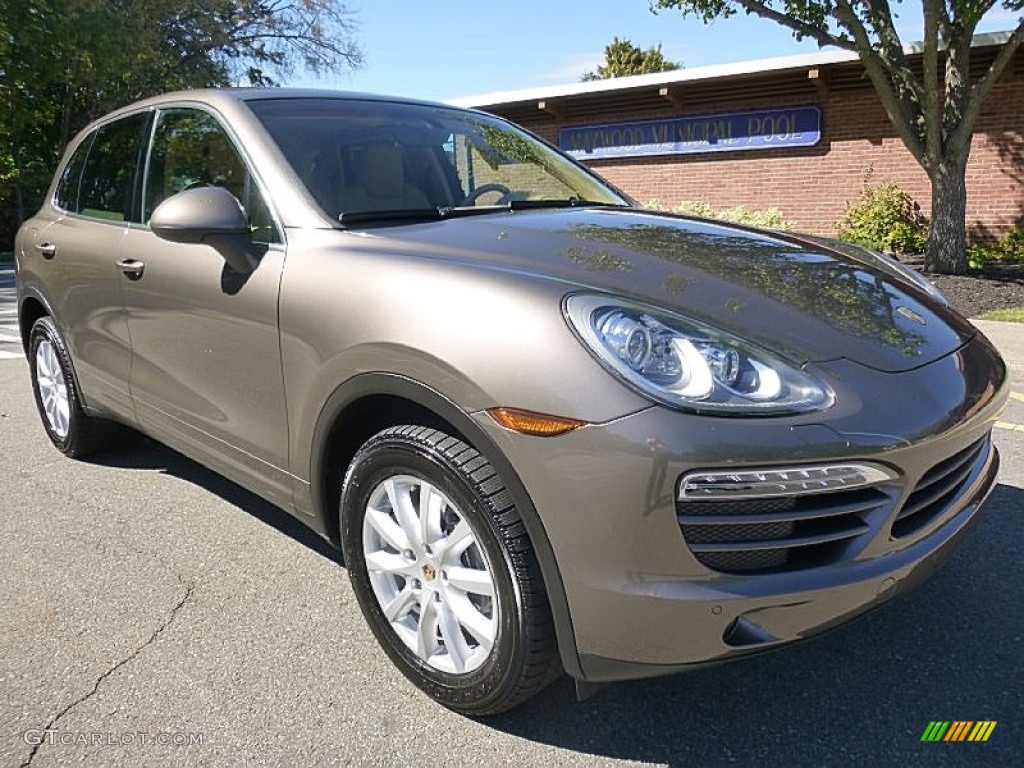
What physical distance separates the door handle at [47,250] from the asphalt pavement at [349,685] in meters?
1.49

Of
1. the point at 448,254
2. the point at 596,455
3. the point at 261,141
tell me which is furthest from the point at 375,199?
the point at 596,455

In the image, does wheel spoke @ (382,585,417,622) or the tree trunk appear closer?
wheel spoke @ (382,585,417,622)

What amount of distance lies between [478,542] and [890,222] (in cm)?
1312

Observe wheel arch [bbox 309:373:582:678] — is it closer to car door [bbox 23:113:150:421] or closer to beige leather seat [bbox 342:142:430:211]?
beige leather seat [bbox 342:142:430:211]

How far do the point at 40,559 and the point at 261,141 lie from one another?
186cm

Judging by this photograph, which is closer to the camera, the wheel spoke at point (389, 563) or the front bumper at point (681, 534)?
the front bumper at point (681, 534)

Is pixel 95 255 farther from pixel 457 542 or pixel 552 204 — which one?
pixel 457 542

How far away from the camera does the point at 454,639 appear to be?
220 cm

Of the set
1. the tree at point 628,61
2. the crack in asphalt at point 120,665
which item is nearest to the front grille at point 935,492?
the crack in asphalt at point 120,665

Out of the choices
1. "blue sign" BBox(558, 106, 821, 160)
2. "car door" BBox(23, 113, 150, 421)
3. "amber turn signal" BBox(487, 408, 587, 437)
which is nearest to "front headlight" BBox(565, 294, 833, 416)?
"amber turn signal" BBox(487, 408, 587, 437)

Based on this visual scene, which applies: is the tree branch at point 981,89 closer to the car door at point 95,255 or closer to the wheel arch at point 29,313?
the car door at point 95,255

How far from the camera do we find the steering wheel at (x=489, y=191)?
123 inches

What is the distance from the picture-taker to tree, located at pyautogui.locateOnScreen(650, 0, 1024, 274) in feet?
31.4

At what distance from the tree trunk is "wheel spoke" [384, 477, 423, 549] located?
400 inches
